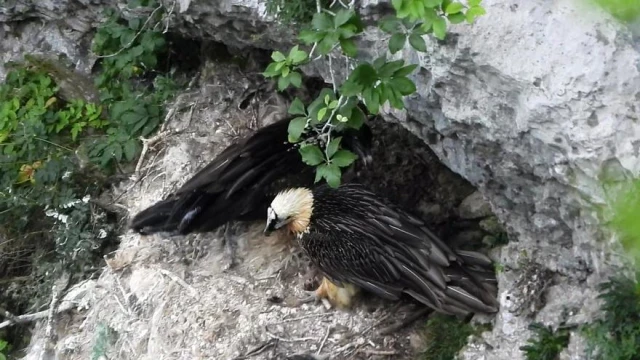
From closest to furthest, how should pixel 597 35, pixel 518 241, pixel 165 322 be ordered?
pixel 597 35, pixel 518 241, pixel 165 322

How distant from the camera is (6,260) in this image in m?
4.15

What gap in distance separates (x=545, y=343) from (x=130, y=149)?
2492mm

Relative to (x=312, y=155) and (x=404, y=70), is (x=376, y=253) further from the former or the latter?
(x=404, y=70)

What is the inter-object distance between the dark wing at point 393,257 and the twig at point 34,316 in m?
1.47

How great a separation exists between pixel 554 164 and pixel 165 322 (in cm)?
197

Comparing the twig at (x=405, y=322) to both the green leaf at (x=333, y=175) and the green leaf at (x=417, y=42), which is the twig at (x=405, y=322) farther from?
the green leaf at (x=417, y=42)

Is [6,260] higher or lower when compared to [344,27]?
lower

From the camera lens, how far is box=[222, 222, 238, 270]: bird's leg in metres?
3.49

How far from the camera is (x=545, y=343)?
2.39 m

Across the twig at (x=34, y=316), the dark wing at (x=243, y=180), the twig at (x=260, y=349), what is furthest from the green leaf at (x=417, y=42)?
the twig at (x=34, y=316)

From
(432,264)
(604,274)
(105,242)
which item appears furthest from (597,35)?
(105,242)

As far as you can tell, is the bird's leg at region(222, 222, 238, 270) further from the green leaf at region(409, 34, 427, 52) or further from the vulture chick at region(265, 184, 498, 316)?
the green leaf at region(409, 34, 427, 52)

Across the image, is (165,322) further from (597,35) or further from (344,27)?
(597,35)

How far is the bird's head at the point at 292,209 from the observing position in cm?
319
